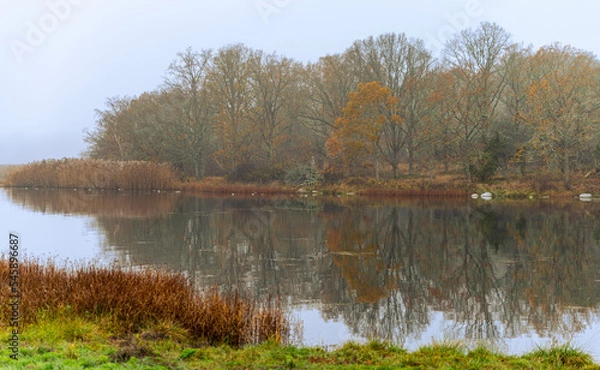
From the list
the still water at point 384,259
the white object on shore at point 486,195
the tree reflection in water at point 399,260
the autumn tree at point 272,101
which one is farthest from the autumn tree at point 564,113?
the autumn tree at point 272,101

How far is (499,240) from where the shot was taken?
19.5 metres

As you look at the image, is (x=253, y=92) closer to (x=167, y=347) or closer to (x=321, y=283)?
(x=321, y=283)

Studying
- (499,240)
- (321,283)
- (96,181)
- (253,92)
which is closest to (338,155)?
(253,92)

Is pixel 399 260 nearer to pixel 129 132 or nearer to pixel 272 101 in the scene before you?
pixel 272 101

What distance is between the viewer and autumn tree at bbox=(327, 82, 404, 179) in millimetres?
45656

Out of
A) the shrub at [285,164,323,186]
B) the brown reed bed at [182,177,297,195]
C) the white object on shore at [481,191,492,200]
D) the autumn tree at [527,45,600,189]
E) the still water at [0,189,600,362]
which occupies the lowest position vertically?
the still water at [0,189,600,362]

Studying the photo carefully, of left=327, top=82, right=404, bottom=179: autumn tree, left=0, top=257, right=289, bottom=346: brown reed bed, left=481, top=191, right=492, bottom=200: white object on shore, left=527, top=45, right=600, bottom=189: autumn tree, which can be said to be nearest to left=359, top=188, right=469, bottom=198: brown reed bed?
left=481, top=191, right=492, bottom=200: white object on shore

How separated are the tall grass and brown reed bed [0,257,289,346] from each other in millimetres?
43063

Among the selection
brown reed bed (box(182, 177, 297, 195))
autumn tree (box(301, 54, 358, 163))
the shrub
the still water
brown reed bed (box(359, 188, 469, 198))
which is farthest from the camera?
autumn tree (box(301, 54, 358, 163))

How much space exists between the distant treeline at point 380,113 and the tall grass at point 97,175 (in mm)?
4945

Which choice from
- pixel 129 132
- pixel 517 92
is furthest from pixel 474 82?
pixel 129 132

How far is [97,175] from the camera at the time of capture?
51.7 metres

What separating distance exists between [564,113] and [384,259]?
30972 mm

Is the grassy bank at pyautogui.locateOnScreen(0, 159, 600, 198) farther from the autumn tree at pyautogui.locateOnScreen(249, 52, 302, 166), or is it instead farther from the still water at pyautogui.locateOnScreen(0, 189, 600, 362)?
the still water at pyautogui.locateOnScreen(0, 189, 600, 362)
